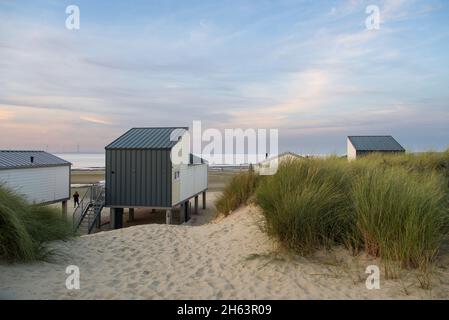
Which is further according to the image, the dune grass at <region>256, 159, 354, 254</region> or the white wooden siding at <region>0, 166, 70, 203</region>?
the white wooden siding at <region>0, 166, 70, 203</region>

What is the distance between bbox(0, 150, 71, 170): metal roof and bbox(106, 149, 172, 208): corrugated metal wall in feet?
11.0

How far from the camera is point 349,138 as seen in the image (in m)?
26.1

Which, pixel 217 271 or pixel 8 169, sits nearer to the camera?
pixel 217 271

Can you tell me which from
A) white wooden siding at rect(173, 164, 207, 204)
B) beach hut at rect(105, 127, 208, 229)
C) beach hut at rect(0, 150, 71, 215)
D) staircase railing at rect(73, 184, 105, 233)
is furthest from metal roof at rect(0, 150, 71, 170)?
white wooden siding at rect(173, 164, 207, 204)

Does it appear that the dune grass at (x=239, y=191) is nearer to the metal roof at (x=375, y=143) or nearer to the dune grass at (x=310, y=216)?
the dune grass at (x=310, y=216)

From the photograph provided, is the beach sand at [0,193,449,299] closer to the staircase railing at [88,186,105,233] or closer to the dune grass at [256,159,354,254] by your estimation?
the dune grass at [256,159,354,254]

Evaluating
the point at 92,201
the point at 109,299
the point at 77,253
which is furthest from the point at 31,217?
the point at 92,201

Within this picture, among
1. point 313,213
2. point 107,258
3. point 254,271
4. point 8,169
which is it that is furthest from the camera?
point 8,169

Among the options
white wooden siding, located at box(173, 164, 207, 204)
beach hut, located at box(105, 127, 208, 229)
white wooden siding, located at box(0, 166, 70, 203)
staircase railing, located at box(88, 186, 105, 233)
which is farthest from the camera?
white wooden siding, located at box(173, 164, 207, 204)

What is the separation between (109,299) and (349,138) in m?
23.7

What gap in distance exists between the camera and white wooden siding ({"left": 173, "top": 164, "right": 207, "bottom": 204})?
20.7m

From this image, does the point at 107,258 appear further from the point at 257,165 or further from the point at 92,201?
the point at 92,201

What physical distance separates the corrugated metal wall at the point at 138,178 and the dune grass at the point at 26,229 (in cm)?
892

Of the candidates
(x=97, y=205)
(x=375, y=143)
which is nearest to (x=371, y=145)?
(x=375, y=143)
